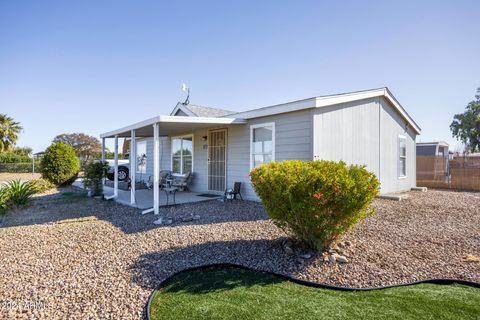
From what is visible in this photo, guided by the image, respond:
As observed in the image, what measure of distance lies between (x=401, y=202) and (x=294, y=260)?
20.5 feet

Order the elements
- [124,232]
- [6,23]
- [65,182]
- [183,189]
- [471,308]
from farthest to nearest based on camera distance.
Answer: [65,182] < [183,189] < [6,23] < [124,232] < [471,308]

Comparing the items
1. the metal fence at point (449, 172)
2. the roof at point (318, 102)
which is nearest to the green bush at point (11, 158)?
the roof at point (318, 102)

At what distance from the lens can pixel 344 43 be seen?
358 inches

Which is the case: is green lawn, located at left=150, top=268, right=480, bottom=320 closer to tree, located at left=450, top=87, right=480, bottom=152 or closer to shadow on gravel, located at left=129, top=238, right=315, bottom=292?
shadow on gravel, located at left=129, top=238, right=315, bottom=292

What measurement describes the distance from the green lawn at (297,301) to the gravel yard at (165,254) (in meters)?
0.25

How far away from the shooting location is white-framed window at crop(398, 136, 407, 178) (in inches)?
423

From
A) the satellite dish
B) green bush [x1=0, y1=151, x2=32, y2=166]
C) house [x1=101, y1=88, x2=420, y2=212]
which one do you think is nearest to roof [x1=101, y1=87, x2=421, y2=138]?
house [x1=101, y1=88, x2=420, y2=212]

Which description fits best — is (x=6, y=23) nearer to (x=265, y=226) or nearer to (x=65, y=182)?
(x=65, y=182)

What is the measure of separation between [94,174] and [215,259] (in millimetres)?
7894

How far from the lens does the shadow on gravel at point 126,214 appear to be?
5844 millimetres

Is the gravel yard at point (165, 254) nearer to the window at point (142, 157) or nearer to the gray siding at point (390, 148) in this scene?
the gray siding at point (390, 148)

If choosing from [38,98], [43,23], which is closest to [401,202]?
[43,23]

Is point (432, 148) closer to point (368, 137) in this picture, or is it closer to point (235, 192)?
point (368, 137)

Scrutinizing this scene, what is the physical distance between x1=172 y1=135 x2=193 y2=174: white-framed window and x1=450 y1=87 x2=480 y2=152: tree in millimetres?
22783
